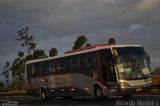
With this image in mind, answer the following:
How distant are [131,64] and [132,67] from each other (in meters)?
0.19

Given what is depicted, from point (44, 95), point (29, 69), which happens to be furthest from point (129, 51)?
point (29, 69)

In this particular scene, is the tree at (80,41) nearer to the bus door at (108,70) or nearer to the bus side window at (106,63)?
the bus door at (108,70)

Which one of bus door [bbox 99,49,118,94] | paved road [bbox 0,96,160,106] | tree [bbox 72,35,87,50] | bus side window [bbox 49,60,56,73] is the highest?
tree [bbox 72,35,87,50]

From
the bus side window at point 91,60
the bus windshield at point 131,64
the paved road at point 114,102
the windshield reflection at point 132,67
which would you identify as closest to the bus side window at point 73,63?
the bus side window at point 91,60

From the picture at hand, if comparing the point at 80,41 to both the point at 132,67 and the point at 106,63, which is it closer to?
the point at 106,63

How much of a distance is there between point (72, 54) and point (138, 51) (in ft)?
18.1

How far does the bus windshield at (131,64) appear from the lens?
26.4 m

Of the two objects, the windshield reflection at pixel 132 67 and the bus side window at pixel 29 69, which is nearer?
the windshield reflection at pixel 132 67

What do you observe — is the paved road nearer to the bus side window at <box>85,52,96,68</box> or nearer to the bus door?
the bus door

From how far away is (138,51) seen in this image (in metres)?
27.5

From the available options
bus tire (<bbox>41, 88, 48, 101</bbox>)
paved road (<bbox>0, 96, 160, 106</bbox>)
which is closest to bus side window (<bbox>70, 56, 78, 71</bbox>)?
paved road (<bbox>0, 96, 160, 106</bbox>)

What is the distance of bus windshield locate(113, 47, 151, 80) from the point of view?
26.4 m

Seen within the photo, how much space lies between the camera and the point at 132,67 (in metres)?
26.6

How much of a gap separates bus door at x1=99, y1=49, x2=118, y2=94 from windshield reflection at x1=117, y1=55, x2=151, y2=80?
0.51 meters
